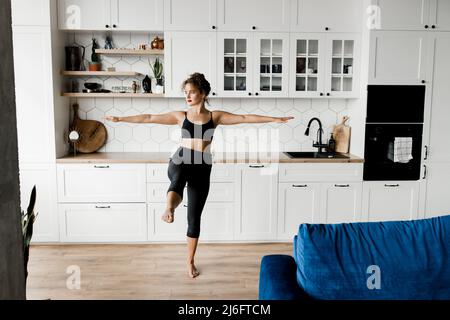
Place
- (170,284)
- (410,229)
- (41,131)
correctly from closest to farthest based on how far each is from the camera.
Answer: (410,229)
(170,284)
(41,131)

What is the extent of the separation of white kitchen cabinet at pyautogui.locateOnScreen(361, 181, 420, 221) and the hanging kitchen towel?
254mm

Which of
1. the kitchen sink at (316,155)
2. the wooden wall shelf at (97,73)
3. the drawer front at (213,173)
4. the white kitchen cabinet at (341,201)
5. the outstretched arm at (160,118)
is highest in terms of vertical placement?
the wooden wall shelf at (97,73)

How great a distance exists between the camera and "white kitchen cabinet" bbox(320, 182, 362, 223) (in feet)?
13.7

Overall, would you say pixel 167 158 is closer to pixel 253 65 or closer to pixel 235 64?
pixel 235 64

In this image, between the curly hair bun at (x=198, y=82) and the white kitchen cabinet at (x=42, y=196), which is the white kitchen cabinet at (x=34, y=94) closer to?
the white kitchen cabinet at (x=42, y=196)

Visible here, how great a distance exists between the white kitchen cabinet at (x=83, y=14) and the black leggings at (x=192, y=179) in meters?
1.71

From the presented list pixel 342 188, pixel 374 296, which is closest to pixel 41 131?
pixel 342 188

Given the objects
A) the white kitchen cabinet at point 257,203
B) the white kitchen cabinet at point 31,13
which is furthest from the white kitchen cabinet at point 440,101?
the white kitchen cabinet at point 31,13

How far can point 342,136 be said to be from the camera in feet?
14.9

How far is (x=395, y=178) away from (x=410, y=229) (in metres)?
2.85

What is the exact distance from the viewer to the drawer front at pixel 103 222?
4078 mm

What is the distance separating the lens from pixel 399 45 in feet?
13.4

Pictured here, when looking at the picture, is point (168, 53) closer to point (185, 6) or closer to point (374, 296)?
point (185, 6)

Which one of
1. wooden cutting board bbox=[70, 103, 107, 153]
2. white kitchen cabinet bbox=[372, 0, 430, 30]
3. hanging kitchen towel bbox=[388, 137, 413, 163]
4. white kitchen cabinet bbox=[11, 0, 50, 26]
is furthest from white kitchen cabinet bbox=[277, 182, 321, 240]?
white kitchen cabinet bbox=[11, 0, 50, 26]
